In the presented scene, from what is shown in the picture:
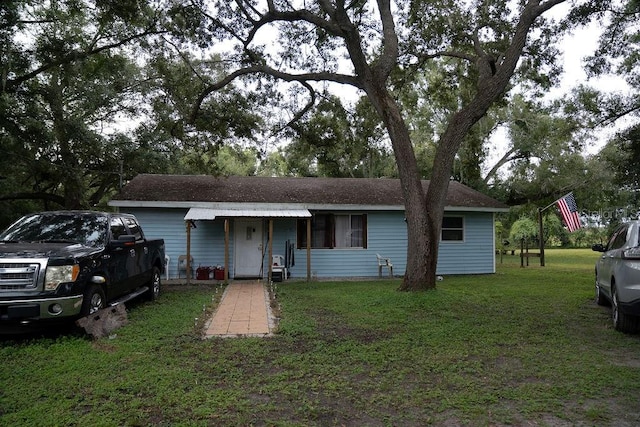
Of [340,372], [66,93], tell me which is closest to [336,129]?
[340,372]

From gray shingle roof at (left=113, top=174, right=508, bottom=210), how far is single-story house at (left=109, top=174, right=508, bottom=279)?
0.11 feet

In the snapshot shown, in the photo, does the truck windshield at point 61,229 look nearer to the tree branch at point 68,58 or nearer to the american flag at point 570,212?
the tree branch at point 68,58

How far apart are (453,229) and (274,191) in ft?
21.4

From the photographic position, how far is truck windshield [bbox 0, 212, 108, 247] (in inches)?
275

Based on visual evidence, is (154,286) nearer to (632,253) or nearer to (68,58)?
(632,253)

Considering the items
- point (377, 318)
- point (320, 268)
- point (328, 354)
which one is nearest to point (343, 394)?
point (328, 354)

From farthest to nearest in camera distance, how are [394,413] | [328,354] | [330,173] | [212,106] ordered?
1. [330,173]
2. [212,106]
3. [328,354]
4. [394,413]

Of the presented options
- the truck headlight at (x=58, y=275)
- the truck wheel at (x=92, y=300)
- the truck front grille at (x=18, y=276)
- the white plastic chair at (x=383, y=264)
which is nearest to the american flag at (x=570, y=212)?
the white plastic chair at (x=383, y=264)

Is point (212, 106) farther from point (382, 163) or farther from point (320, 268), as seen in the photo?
point (382, 163)

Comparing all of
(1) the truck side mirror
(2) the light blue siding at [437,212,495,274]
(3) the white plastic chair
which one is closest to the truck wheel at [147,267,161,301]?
(1) the truck side mirror

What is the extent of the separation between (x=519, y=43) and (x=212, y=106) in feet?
29.1

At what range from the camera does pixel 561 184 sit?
2561 centimetres

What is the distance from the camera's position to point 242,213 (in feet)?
42.0

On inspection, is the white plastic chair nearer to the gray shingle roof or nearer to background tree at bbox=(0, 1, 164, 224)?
the gray shingle roof
